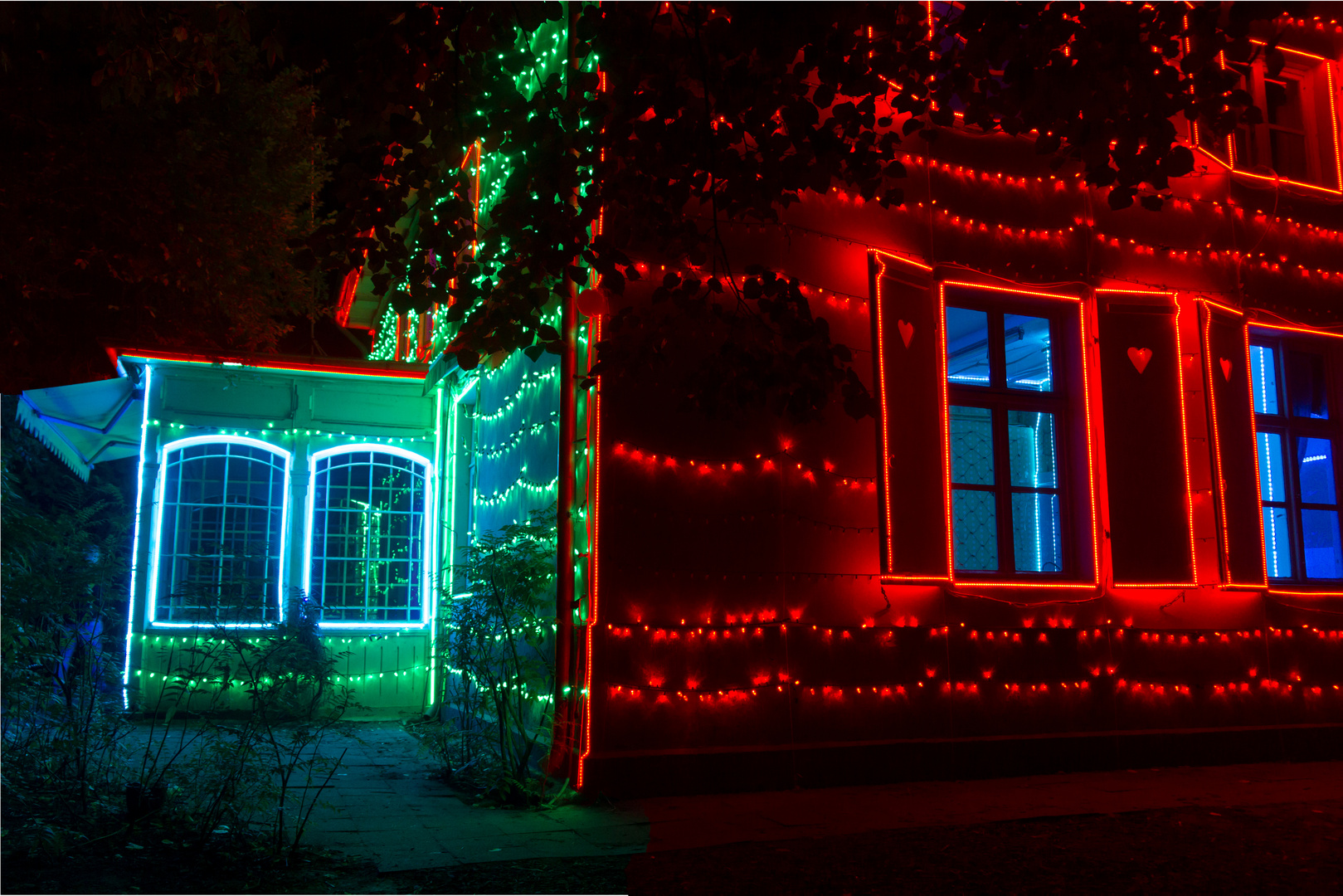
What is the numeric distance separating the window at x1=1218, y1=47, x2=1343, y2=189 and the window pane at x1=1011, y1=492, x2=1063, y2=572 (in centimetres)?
347

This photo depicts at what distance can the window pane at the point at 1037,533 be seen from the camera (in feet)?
23.5

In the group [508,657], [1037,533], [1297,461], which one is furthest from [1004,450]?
[508,657]

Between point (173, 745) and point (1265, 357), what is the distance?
877 centimetres

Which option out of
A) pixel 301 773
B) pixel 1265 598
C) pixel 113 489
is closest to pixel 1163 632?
pixel 1265 598

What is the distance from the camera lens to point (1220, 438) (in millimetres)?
7406

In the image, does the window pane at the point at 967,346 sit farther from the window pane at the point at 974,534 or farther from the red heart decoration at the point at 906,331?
the red heart decoration at the point at 906,331

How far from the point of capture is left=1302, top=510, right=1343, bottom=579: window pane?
316 inches

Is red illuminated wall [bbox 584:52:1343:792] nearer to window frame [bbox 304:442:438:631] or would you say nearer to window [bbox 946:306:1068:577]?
window [bbox 946:306:1068:577]

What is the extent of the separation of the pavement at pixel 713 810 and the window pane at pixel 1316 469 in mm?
2165

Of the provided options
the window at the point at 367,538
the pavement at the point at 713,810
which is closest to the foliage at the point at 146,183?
the window at the point at 367,538

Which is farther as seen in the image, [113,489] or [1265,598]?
[113,489]

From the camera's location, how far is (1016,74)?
432 cm

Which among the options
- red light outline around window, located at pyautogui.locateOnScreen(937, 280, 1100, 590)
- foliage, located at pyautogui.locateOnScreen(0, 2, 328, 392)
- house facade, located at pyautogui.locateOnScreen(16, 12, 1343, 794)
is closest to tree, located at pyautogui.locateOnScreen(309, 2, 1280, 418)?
house facade, located at pyautogui.locateOnScreen(16, 12, 1343, 794)

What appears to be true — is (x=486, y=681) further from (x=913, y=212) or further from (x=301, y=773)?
(x=913, y=212)
